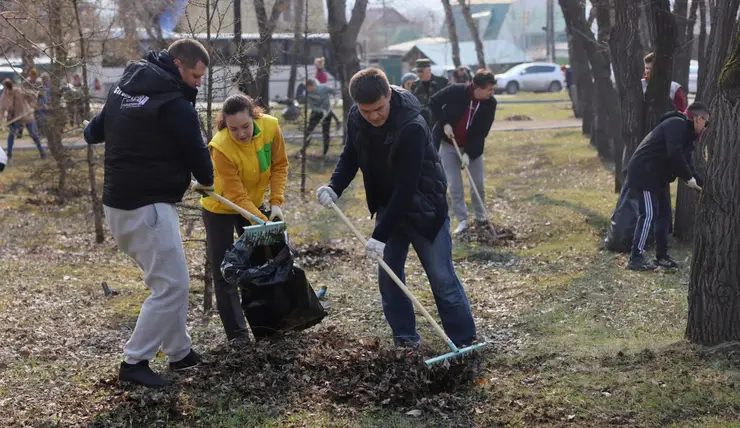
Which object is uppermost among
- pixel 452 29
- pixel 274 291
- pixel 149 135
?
pixel 452 29

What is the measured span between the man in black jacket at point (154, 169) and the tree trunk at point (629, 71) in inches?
226

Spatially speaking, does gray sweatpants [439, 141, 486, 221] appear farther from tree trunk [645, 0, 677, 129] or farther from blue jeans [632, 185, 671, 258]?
blue jeans [632, 185, 671, 258]

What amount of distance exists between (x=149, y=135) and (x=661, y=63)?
593 cm

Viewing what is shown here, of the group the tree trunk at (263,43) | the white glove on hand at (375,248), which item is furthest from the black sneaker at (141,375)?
the tree trunk at (263,43)

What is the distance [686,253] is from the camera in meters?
8.16

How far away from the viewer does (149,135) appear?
14.4 ft

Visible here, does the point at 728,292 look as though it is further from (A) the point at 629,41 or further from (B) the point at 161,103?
(A) the point at 629,41

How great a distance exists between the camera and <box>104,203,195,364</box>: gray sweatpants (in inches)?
176

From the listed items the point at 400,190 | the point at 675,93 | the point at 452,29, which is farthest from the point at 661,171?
the point at 452,29

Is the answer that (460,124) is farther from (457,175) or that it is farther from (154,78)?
(154,78)

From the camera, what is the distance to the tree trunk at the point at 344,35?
15492 millimetres

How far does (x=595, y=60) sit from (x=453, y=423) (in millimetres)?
11599

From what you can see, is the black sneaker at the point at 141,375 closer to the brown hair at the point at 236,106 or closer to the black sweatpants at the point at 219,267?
the black sweatpants at the point at 219,267

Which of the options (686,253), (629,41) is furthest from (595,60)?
A: (686,253)
